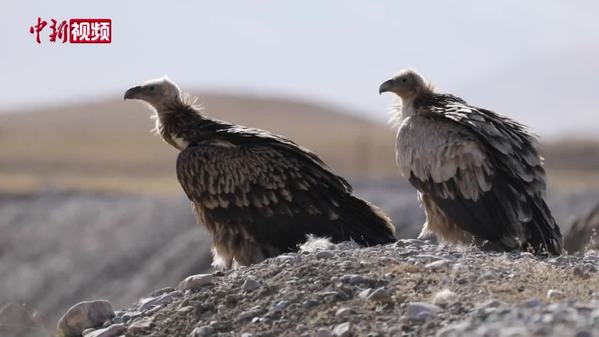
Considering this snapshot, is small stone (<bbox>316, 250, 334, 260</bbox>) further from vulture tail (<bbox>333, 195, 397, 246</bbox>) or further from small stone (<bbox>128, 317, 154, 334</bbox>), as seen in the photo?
vulture tail (<bbox>333, 195, 397, 246</bbox>)

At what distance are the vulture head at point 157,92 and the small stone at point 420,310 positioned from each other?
24.2 ft

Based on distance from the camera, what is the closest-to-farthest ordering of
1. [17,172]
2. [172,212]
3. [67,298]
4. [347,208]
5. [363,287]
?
[363,287] < [347,208] < [67,298] < [172,212] < [17,172]

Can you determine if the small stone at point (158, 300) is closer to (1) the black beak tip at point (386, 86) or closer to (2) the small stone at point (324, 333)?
(2) the small stone at point (324, 333)

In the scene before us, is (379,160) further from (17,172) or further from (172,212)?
(172,212)

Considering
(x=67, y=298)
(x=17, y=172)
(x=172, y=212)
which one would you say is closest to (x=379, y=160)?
(x=17, y=172)

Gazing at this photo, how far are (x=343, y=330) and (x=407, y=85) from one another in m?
7.67

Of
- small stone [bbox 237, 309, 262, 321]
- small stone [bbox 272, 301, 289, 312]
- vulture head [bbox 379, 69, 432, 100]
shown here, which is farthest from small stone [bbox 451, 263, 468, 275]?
vulture head [bbox 379, 69, 432, 100]

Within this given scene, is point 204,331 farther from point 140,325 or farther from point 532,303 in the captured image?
point 532,303

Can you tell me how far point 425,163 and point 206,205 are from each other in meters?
2.78

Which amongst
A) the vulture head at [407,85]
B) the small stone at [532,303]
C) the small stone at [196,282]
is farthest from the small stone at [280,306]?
the vulture head at [407,85]

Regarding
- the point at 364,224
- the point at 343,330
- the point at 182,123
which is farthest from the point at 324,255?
the point at 182,123

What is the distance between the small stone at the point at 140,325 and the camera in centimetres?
1030

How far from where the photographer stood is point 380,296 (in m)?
9.35

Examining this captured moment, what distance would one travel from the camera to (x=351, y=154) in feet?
317
